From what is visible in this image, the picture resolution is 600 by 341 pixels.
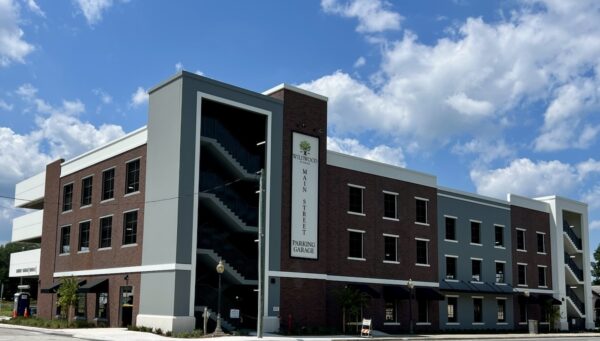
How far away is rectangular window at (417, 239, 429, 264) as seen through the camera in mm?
49906

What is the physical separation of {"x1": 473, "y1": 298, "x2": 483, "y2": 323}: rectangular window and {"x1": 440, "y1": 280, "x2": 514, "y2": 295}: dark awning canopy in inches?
45.0

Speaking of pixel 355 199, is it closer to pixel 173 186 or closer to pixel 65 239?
pixel 173 186

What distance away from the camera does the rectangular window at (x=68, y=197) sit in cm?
4873

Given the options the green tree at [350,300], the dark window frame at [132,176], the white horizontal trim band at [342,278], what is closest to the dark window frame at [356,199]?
the white horizontal trim band at [342,278]

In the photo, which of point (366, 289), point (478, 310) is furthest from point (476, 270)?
point (366, 289)

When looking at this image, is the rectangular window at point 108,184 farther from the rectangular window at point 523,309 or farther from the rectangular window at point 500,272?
the rectangular window at point 523,309

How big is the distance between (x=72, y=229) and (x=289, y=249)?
55.9 ft

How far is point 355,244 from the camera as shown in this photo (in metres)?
45.6

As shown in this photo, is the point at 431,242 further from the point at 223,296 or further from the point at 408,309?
the point at 223,296

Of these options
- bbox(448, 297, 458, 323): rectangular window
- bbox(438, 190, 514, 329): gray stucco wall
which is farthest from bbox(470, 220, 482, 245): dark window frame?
bbox(448, 297, 458, 323): rectangular window

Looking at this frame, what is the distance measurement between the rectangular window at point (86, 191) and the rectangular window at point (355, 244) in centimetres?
1770

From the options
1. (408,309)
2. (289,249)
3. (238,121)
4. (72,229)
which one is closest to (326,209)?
(289,249)

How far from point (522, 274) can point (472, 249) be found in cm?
759

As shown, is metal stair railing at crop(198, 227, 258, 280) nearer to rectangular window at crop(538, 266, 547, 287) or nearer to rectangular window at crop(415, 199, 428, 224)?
rectangular window at crop(415, 199, 428, 224)
